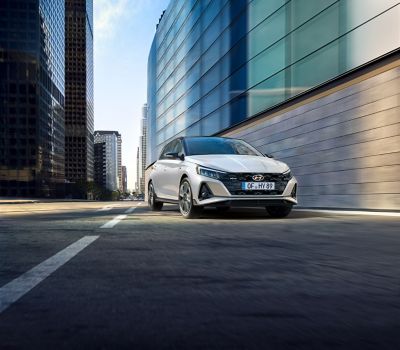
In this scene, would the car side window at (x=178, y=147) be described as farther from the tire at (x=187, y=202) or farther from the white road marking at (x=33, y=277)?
the white road marking at (x=33, y=277)

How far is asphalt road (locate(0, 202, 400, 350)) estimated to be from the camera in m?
1.95

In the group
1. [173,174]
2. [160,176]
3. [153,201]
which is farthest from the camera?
[153,201]

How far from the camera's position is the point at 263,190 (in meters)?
8.86

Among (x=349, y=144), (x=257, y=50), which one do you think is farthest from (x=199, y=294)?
(x=257, y=50)

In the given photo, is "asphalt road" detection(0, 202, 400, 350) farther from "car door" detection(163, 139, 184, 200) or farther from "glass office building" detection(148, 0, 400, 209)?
"glass office building" detection(148, 0, 400, 209)

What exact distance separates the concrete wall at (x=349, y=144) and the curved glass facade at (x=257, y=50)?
0.84 m

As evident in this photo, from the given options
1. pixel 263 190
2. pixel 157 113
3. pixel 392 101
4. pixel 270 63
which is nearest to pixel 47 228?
pixel 263 190

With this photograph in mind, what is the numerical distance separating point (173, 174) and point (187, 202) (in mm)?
1190

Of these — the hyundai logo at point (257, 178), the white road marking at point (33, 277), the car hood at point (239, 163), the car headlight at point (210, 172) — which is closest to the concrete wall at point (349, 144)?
the car hood at point (239, 163)

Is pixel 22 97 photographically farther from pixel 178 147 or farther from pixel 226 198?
pixel 226 198

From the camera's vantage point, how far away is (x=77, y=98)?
187375 mm

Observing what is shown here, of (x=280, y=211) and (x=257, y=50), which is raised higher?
(x=257, y=50)

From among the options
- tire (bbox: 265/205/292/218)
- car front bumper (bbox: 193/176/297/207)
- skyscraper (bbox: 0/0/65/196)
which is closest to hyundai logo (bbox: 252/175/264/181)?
car front bumper (bbox: 193/176/297/207)

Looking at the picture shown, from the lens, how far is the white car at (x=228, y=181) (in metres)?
8.73
